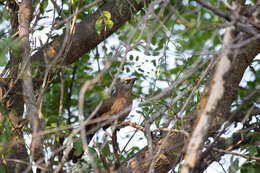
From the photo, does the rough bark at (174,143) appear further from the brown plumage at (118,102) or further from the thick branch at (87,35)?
the thick branch at (87,35)

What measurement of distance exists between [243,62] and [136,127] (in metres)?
1.49

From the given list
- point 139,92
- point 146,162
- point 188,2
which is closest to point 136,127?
point 146,162

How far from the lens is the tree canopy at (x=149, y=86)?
2.89 meters

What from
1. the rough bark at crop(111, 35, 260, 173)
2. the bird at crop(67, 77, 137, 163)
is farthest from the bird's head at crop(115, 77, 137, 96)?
the rough bark at crop(111, 35, 260, 173)

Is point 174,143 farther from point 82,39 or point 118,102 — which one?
point 82,39

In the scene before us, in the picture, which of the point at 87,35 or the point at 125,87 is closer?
the point at 87,35

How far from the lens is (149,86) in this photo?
6.51 m

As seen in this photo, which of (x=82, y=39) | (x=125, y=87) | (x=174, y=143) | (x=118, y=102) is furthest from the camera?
(x=125, y=87)

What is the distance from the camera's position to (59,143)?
434cm

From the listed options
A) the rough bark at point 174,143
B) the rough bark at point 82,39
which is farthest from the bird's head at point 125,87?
the rough bark at point 174,143

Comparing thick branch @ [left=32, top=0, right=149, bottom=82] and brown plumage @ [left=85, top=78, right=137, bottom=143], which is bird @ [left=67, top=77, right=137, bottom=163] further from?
thick branch @ [left=32, top=0, right=149, bottom=82]

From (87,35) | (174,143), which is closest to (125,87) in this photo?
(87,35)

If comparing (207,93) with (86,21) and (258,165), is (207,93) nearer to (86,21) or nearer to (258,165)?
(258,165)

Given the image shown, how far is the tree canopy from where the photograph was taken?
289 centimetres
